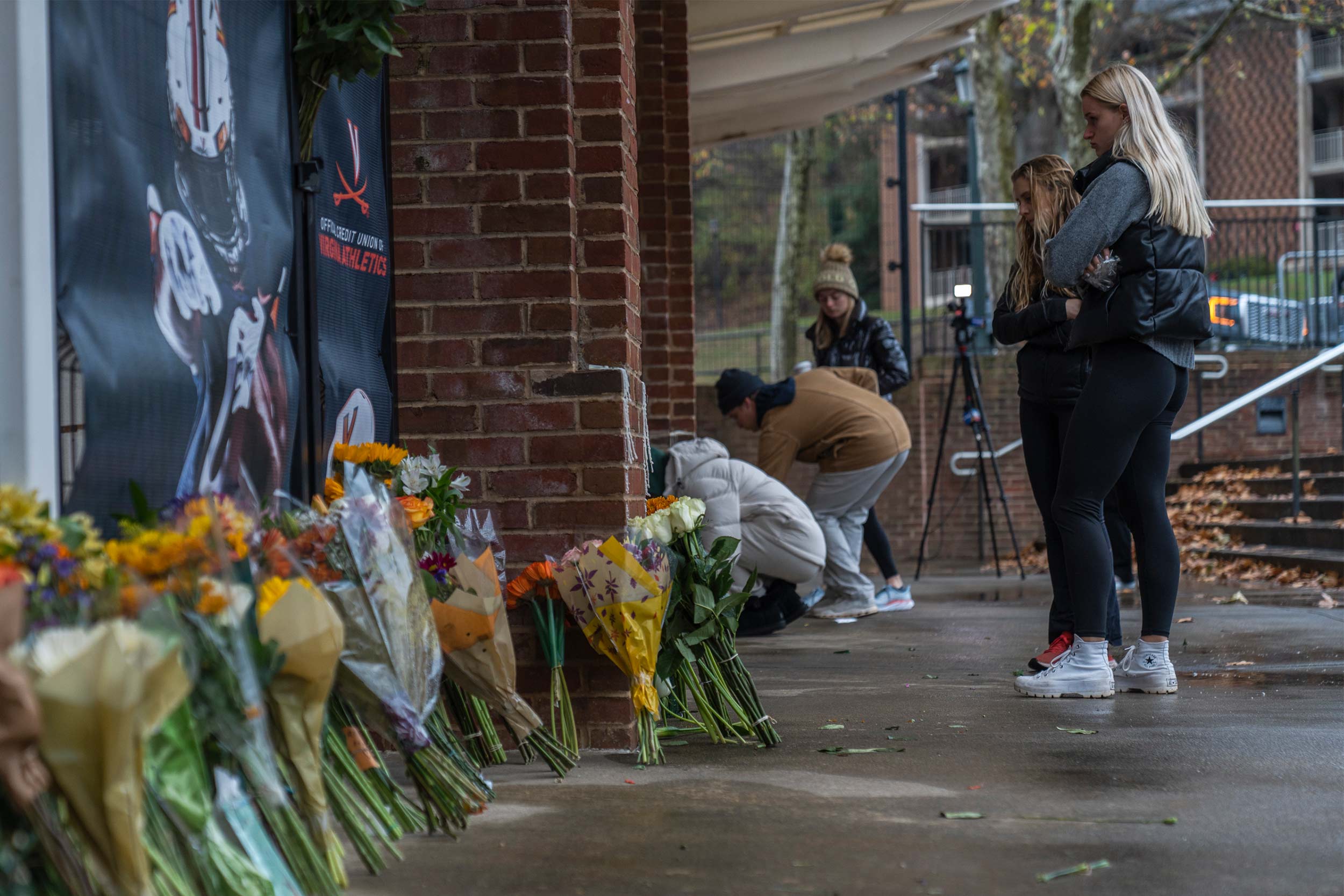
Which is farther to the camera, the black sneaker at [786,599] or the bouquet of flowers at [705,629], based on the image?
the black sneaker at [786,599]

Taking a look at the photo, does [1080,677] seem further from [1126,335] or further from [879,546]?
[879,546]

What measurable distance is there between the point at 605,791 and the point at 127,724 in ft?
5.33

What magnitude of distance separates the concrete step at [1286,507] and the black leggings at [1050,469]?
16.6 ft

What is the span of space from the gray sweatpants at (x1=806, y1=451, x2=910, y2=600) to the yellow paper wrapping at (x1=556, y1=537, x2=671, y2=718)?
3720 mm

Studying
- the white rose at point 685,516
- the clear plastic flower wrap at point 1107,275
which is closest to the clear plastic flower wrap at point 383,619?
the white rose at point 685,516

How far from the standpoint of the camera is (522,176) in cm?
383

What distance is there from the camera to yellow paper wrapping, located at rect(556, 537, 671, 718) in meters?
3.44

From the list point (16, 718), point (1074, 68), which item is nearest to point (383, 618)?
point (16, 718)

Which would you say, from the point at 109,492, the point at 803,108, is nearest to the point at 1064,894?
the point at 109,492

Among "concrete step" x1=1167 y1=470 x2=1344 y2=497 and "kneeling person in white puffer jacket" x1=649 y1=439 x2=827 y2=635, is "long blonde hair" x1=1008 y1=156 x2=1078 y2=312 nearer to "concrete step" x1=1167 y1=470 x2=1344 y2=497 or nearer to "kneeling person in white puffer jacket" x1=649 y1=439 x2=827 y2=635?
"kneeling person in white puffer jacket" x1=649 y1=439 x2=827 y2=635

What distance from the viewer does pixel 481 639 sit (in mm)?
3031

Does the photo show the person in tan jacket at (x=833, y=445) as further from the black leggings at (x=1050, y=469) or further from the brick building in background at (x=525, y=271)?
the brick building in background at (x=525, y=271)

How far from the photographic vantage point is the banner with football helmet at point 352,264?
3480mm

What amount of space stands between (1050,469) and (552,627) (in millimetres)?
2275
